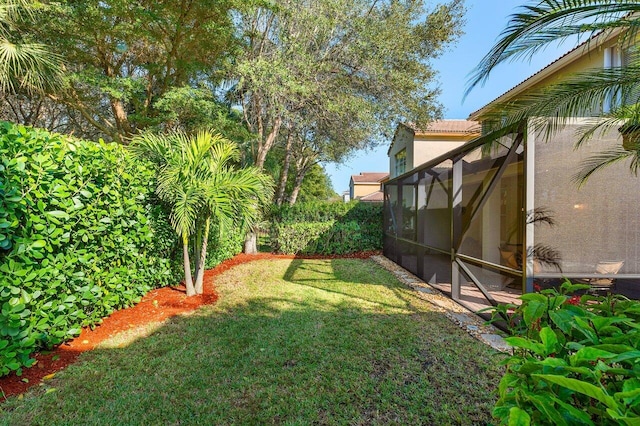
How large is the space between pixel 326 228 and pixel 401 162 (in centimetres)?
732

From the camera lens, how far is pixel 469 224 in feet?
16.5

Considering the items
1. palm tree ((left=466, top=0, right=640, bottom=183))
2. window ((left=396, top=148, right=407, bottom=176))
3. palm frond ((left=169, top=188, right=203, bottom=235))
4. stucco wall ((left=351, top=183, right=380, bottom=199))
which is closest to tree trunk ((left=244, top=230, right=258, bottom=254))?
palm frond ((left=169, top=188, right=203, bottom=235))

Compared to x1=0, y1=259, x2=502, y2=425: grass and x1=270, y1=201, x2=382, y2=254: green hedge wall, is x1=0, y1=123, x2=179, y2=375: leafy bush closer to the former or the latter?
x1=0, y1=259, x2=502, y2=425: grass

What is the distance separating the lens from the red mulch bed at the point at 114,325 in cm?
269

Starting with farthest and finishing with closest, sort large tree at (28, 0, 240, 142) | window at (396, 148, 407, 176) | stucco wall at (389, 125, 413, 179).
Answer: window at (396, 148, 407, 176) < stucco wall at (389, 125, 413, 179) < large tree at (28, 0, 240, 142)

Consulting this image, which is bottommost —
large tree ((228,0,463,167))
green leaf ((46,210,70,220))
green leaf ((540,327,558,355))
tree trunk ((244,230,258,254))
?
tree trunk ((244,230,258,254))

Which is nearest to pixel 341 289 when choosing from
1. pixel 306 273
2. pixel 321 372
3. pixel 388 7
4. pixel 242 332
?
pixel 306 273

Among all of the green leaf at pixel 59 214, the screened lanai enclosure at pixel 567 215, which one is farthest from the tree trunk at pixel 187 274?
the screened lanai enclosure at pixel 567 215

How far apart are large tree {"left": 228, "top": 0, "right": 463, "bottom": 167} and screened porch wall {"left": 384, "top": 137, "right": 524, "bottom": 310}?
2753 millimetres

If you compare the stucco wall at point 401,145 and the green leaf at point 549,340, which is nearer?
the green leaf at point 549,340

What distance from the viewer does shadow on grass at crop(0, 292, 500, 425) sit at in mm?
2328

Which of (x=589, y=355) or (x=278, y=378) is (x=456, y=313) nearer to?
(x=278, y=378)

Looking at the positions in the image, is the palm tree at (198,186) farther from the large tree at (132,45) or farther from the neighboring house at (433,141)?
the neighboring house at (433,141)

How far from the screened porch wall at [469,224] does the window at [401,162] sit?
686 cm
